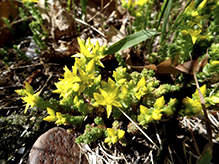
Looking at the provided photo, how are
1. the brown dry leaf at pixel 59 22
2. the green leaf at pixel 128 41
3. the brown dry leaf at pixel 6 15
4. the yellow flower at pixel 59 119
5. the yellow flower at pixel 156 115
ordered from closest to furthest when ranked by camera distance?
the yellow flower at pixel 156 115 < the yellow flower at pixel 59 119 < the green leaf at pixel 128 41 < the brown dry leaf at pixel 59 22 < the brown dry leaf at pixel 6 15

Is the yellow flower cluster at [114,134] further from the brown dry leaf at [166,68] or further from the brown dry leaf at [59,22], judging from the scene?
the brown dry leaf at [59,22]

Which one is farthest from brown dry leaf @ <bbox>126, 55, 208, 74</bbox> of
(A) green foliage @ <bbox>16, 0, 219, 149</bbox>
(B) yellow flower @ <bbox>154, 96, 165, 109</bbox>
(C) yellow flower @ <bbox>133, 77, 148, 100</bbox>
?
(B) yellow flower @ <bbox>154, 96, 165, 109</bbox>

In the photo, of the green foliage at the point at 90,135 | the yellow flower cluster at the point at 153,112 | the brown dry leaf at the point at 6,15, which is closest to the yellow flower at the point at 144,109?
the yellow flower cluster at the point at 153,112

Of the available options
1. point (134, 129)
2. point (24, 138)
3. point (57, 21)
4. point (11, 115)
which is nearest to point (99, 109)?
point (134, 129)

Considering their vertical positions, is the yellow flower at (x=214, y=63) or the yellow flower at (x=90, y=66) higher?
the yellow flower at (x=90, y=66)

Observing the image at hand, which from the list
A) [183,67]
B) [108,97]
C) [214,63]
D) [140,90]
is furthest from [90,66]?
[214,63]

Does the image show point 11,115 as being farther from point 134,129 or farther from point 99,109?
point 134,129
